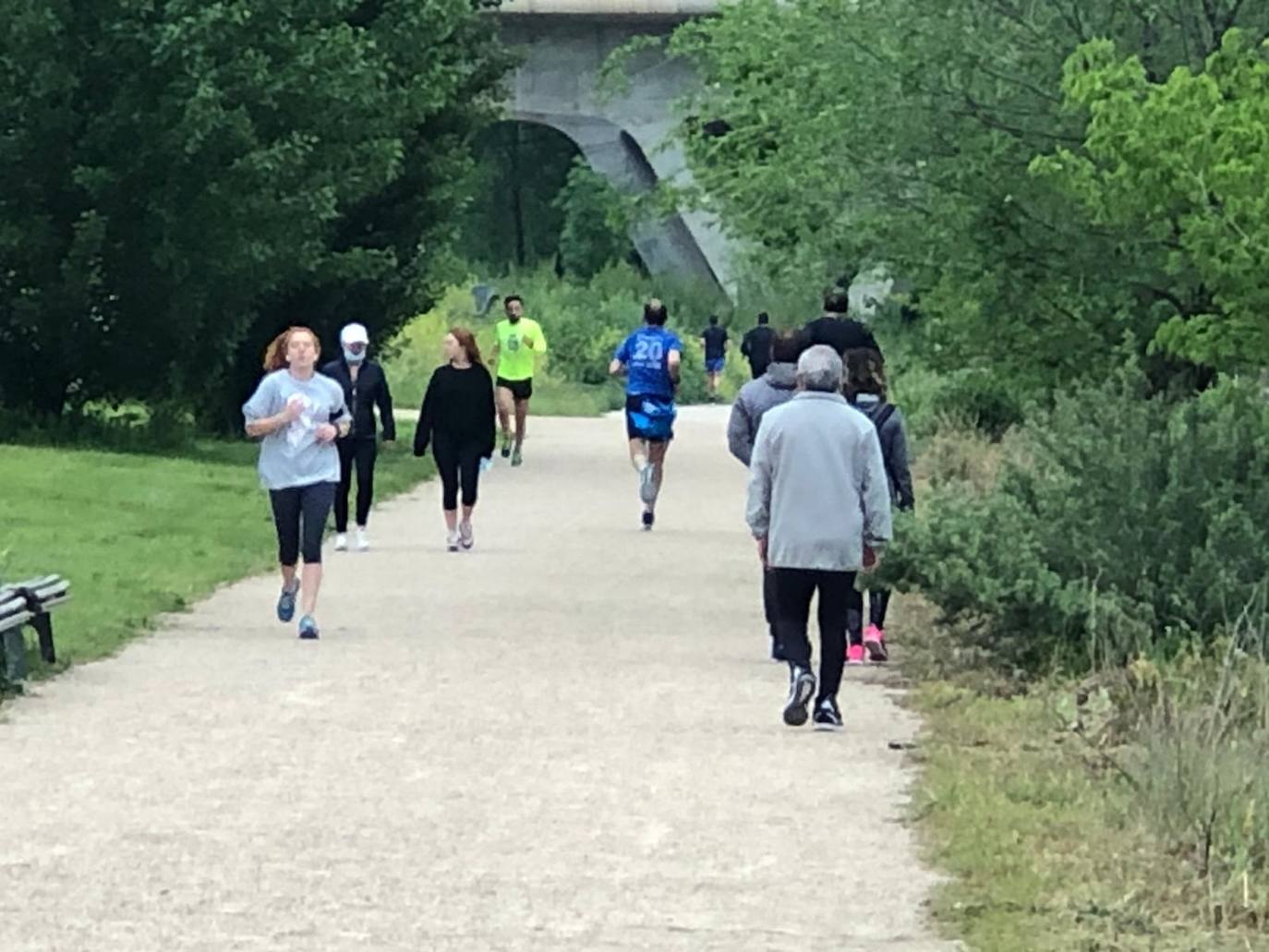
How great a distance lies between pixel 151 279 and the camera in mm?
27641

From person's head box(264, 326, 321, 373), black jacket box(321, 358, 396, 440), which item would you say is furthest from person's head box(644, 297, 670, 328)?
person's head box(264, 326, 321, 373)

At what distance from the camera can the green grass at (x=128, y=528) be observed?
52.3 ft

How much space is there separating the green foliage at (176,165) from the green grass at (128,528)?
4.34 ft

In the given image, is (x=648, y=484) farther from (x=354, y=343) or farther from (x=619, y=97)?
(x=619, y=97)

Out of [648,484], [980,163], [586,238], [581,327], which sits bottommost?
[581,327]

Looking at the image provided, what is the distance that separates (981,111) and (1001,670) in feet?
19.0

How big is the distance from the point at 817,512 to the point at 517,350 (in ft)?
58.7

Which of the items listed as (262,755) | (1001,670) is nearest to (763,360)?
(1001,670)

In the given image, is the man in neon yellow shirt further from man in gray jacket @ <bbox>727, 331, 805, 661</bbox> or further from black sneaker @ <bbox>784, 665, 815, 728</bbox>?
black sneaker @ <bbox>784, 665, 815, 728</bbox>

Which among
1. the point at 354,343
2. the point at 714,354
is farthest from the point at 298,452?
the point at 714,354

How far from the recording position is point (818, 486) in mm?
12000

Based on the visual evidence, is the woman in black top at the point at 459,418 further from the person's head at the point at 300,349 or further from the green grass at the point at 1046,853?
the green grass at the point at 1046,853

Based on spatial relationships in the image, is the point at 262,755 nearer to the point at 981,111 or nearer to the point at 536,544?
the point at 981,111

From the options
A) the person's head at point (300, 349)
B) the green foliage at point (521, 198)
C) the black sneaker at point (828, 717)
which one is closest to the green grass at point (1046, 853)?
the black sneaker at point (828, 717)
